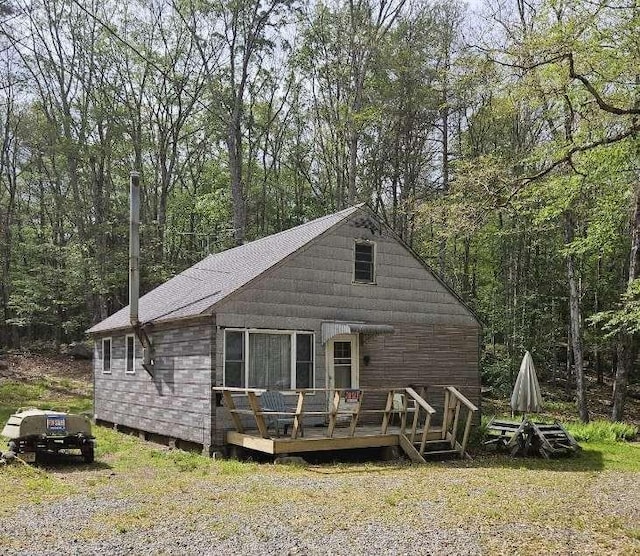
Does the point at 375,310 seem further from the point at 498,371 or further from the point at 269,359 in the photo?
the point at 498,371

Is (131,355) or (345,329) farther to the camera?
(131,355)

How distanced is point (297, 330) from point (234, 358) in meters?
1.50

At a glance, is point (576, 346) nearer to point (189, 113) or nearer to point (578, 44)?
point (578, 44)

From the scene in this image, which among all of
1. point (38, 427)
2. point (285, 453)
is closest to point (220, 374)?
point (285, 453)

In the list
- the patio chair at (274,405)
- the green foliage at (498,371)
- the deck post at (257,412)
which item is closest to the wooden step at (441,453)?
the patio chair at (274,405)

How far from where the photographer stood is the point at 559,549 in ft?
20.1

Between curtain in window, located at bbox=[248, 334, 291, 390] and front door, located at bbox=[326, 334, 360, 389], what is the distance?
105 cm

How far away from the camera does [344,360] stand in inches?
574

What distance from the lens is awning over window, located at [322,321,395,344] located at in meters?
13.9

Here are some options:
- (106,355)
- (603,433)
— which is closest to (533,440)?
(603,433)

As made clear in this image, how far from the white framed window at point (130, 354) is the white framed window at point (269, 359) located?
418 cm

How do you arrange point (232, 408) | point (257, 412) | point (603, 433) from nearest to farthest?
1. point (257, 412)
2. point (232, 408)
3. point (603, 433)

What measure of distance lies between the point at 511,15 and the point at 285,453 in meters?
15.5

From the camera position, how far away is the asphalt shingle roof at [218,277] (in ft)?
44.6
